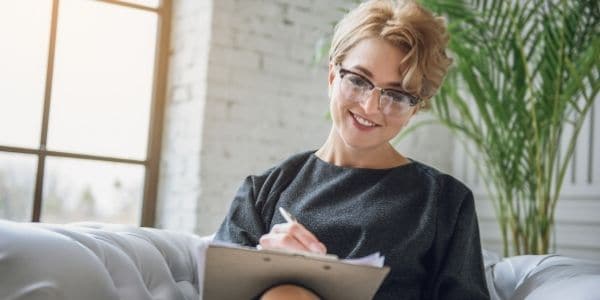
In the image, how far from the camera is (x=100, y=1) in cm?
365

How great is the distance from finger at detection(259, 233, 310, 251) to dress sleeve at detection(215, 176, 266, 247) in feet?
0.67

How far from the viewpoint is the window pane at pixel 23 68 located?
339 cm

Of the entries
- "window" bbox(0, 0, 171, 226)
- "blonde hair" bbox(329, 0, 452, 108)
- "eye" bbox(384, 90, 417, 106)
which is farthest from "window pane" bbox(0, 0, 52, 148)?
"eye" bbox(384, 90, 417, 106)

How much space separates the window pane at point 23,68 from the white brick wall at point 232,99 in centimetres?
62

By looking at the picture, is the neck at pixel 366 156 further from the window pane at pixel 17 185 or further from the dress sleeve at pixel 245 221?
the window pane at pixel 17 185

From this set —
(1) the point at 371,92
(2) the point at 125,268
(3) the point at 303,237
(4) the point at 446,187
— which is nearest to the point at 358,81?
(1) the point at 371,92

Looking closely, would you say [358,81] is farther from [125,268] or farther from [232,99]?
[232,99]

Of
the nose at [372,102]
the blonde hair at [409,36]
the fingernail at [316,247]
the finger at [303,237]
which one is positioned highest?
the blonde hair at [409,36]

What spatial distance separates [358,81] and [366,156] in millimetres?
177

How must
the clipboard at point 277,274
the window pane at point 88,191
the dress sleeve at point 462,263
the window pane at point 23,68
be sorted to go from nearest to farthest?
the clipboard at point 277,274, the dress sleeve at point 462,263, the window pane at point 23,68, the window pane at point 88,191

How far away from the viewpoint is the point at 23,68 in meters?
3.45

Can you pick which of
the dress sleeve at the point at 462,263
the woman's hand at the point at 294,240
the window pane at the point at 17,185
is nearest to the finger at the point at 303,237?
the woman's hand at the point at 294,240

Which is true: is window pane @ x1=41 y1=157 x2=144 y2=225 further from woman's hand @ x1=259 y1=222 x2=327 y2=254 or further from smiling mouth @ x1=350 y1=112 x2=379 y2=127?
woman's hand @ x1=259 y1=222 x2=327 y2=254

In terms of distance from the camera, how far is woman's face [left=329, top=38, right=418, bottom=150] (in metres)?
1.57
